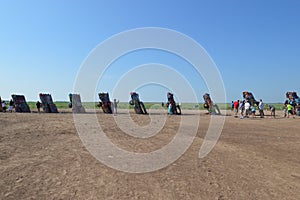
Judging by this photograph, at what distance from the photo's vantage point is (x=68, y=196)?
515 cm

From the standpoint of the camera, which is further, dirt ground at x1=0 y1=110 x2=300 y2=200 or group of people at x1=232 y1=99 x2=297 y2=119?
group of people at x1=232 y1=99 x2=297 y2=119

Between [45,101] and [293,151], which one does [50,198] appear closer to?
[293,151]

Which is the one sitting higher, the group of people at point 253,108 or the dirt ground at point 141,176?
the group of people at point 253,108

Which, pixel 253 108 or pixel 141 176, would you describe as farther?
pixel 253 108

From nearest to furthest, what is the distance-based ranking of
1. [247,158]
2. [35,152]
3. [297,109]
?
[35,152] → [247,158] → [297,109]

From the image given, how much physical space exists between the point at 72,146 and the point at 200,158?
4.59 m

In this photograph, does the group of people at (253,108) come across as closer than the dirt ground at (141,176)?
No

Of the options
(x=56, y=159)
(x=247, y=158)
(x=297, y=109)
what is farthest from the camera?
(x=297, y=109)

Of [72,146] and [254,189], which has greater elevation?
[72,146]

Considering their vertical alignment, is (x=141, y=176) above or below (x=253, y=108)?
below

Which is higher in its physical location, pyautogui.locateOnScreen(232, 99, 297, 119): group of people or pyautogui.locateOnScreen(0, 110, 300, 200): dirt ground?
pyautogui.locateOnScreen(232, 99, 297, 119): group of people

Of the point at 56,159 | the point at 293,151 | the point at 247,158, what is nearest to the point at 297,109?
the point at 293,151

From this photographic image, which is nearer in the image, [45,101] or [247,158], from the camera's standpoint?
[247,158]

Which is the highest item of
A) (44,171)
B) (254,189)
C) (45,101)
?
(45,101)
